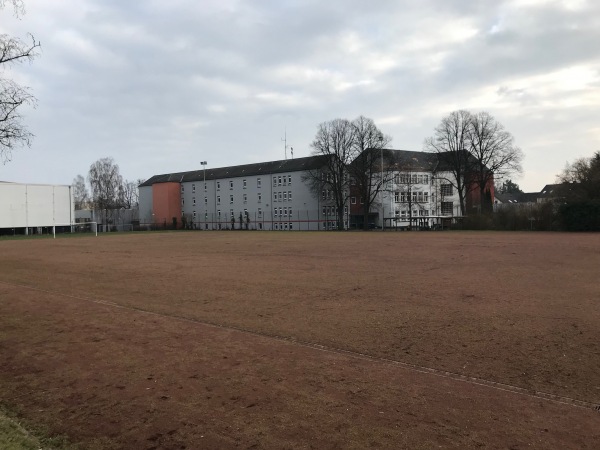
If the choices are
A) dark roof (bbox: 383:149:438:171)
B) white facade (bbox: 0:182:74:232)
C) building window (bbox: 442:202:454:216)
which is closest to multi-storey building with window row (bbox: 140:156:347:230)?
dark roof (bbox: 383:149:438:171)

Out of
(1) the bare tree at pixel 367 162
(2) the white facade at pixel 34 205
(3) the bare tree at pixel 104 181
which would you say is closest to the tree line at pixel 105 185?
(3) the bare tree at pixel 104 181

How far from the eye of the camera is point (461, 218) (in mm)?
71312

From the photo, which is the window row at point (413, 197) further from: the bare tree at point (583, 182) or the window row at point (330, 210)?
the bare tree at point (583, 182)

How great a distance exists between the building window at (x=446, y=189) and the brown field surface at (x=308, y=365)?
244 feet

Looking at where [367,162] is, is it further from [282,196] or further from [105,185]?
[105,185]

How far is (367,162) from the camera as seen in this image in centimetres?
7675

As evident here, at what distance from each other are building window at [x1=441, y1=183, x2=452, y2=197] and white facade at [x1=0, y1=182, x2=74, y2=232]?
62881 mm

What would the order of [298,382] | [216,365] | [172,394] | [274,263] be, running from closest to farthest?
[172,394]
[298,382]
[216,365]
[274,263]

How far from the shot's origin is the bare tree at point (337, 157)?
77.9m

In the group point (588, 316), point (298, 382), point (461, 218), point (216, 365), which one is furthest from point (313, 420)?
point (461, 218)

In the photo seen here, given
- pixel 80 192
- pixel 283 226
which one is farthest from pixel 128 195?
pixel 283 226

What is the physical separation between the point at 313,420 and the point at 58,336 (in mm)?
5818

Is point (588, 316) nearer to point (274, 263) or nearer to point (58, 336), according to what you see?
point (58, 336)

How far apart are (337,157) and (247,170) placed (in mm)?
29301
